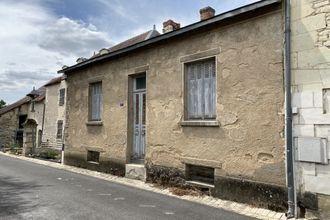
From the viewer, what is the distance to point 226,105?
728cm

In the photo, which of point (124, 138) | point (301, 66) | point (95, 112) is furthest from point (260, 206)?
point (95, 112)

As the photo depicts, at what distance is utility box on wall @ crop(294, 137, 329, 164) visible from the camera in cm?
556

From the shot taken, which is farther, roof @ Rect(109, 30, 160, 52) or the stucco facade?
the stucco facade

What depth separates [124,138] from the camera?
1002 cm

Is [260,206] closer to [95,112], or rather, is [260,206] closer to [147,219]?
[147,219]

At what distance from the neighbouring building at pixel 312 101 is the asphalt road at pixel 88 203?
4.37 ft

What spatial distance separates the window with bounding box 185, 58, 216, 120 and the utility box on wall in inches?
89.2

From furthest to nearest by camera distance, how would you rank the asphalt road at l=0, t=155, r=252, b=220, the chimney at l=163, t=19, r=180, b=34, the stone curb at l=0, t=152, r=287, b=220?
1. the chimney at l=163, t=19, r=180, b=34
2. the stone curb at l=0, t=152, r=287, b=220
3. the asphalt road at l=0, t=155, r=252, b=220

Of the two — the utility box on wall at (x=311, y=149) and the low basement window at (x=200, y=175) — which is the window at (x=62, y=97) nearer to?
the low basement window at (x=200, y=175)

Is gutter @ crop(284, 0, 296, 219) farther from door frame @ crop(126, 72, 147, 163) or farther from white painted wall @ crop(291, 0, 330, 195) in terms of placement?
door frame @ crop(126, 72, 147, 163)

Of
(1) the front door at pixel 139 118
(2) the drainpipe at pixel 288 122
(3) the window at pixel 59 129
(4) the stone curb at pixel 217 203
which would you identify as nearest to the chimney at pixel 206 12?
(1) the front door at pixel 139 118

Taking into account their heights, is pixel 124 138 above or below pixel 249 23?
below

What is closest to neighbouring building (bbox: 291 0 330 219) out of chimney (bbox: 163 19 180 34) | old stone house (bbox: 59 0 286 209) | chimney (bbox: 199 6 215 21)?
old stone house (bbox: 59 0 286 209)

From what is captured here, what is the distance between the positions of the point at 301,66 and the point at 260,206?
279 centimetres
